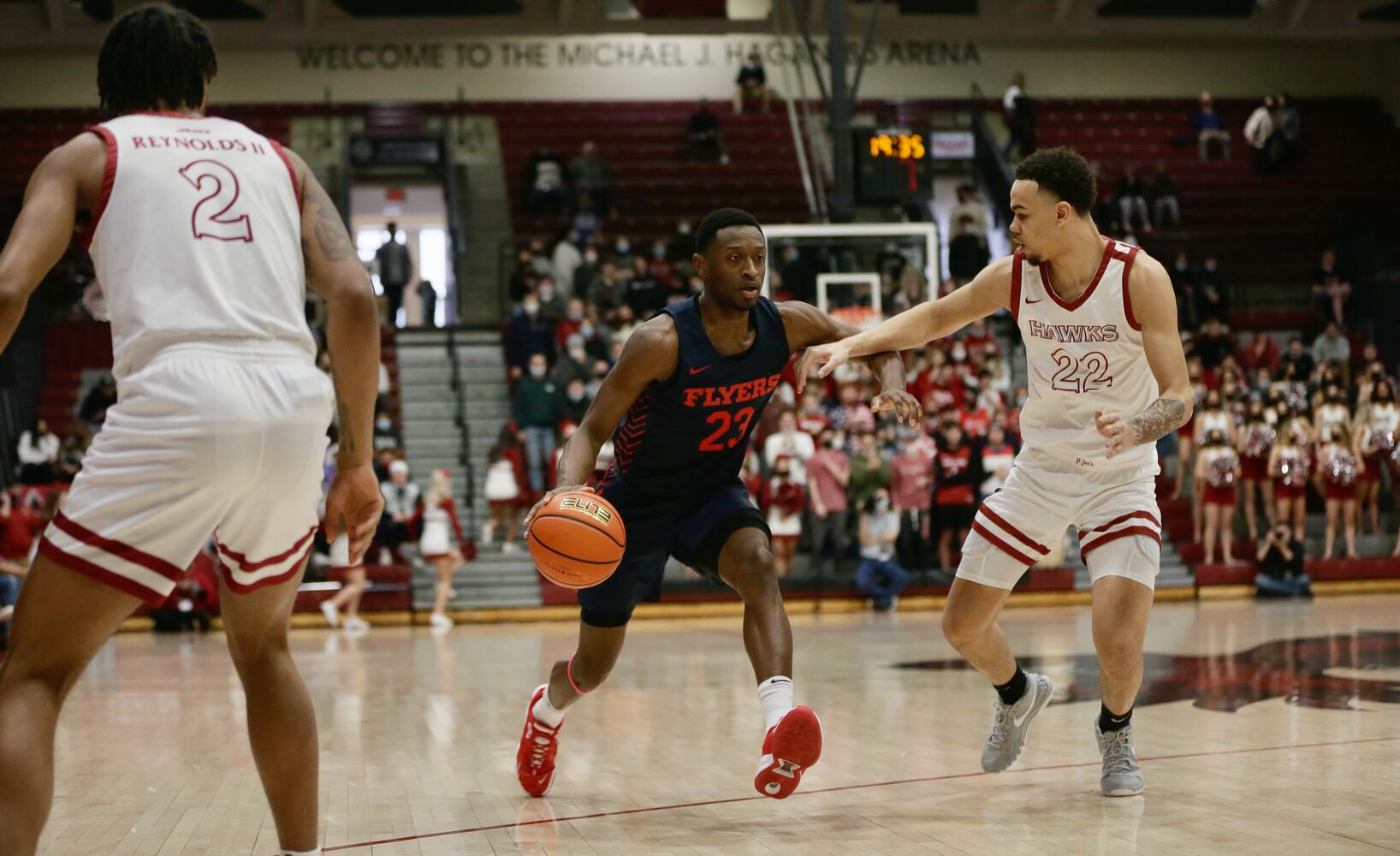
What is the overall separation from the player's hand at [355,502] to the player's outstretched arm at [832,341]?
2.10 metres

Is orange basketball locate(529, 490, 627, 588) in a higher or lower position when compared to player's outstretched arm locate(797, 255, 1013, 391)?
lower

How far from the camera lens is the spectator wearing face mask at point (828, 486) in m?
15.7

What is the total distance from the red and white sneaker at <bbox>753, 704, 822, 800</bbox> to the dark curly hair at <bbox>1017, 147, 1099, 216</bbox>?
2037mm

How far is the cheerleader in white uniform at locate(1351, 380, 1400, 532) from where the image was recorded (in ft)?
55.1

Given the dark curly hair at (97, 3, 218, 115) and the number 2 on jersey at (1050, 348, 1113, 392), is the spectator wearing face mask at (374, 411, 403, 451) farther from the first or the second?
the dark curly hair at (97, 3, 218, 115)

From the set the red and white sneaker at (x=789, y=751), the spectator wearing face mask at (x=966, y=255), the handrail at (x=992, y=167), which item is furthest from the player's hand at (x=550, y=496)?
the handrail at (x=992, y=167)

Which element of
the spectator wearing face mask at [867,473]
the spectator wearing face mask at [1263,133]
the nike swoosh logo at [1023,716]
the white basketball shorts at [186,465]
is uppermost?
the spectator wearing face mask at [1263,133]

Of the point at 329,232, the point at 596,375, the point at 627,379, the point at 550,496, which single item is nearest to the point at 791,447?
the point at 596,375

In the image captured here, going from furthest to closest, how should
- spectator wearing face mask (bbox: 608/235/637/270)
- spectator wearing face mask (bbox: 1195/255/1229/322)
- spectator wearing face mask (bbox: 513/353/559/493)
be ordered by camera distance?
1. spectator wearing face mask (bbox: 608/235/637/270)
2. spectator wearing face mask (bbox: 1195/255/1229/322)
3. spectator wearing face mask (bbox: 513/353/559/493)

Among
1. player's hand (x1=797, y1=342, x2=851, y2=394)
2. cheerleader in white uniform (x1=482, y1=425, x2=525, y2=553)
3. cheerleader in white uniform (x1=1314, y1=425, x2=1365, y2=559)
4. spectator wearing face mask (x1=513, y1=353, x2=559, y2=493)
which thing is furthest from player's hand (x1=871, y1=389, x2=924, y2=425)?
cheerleader in white uniform (x1=1314, y1=425, x2=1365, y2=559)

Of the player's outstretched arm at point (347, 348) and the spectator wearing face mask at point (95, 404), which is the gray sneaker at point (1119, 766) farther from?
the spectator wearing face mask at point (95, 404)

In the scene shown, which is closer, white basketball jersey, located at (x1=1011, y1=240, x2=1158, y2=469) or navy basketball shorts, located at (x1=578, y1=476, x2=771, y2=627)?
white basketball jersey, located at (x1=1011, y1=240, x2=1158, y2=469)

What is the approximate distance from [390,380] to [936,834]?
1568cm

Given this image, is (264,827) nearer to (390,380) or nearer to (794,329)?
(794,329)
